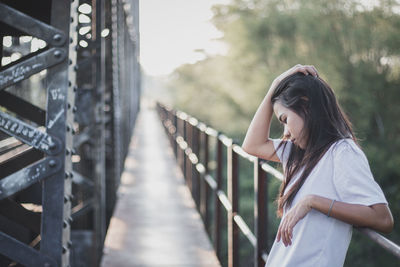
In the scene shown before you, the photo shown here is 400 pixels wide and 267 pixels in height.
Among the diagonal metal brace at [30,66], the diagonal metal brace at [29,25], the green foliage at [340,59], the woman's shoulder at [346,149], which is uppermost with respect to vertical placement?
the diagonal metal brace at [29,25]

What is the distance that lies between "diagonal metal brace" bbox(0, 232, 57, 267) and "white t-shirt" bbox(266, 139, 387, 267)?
97 cm

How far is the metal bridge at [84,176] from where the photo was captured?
216cm

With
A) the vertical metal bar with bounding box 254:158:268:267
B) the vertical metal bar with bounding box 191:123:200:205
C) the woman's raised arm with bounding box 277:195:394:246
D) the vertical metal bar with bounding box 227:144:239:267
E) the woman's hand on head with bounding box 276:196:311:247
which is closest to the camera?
the woman's raised arm with bounding box 277:195:394:246

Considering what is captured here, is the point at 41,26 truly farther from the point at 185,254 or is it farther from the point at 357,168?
the point at 185,254

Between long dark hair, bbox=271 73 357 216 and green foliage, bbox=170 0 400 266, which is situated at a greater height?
long dark hair, bbox=271 73 357 216

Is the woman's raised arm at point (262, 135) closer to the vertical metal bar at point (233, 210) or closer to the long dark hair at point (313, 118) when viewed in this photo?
the long dark hair at point (313, 118)

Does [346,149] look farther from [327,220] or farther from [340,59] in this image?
[340,59]

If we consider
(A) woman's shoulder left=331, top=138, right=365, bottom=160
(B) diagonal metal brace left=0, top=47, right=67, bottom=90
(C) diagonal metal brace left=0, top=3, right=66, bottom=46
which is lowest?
(A) woman's shoulder left=331, top=138, right=365, bottom=160

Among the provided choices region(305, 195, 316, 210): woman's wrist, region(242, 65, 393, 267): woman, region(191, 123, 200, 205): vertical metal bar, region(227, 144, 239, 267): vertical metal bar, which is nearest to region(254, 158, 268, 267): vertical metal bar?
region(227, 144, 239, 267): vertical metal bar

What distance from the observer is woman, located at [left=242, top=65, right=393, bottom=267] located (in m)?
1.59

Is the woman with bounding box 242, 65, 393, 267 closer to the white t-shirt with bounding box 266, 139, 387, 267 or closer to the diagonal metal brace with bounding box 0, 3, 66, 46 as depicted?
the white t-shirt with bounding box 266, 139, 387, 267

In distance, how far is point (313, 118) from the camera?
69.7 inches

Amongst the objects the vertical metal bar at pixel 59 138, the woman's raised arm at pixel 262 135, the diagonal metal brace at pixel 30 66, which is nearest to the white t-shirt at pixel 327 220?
the woman's raised arm at pixel 262 135

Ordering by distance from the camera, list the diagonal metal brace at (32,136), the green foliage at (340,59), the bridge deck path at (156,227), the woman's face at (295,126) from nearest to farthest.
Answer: the woman's face at (295,126) → the diagonal metal brace at (32,136) → the bridge deck path at (156,227) → the green foliage at (340,59)
